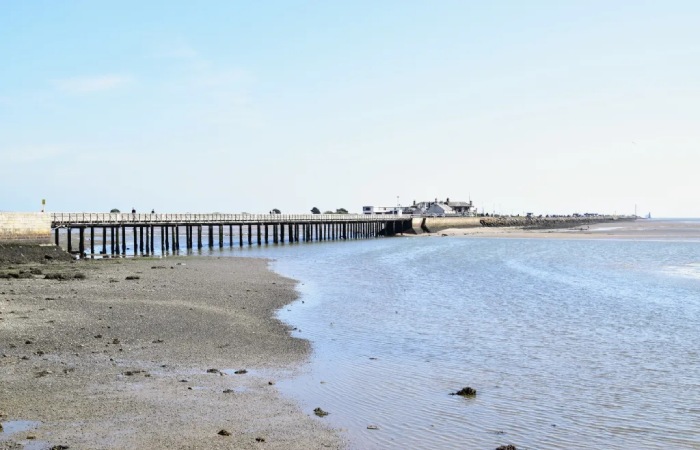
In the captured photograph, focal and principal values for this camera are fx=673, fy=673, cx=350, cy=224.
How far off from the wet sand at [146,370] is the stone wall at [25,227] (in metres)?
17.3

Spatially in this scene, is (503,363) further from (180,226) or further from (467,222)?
(467,222)

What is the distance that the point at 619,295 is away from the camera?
30.9 metres

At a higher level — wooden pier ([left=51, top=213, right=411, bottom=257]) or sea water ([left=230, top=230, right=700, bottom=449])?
wooden pier ([left=51, top=213, right=411, bottom=257])

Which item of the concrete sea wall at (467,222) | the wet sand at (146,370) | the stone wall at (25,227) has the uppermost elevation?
the stone wall at (25,227)

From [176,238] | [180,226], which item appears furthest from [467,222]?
[176,238]

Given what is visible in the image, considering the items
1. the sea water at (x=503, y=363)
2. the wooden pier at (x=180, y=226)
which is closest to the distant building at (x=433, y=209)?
the wooden pier at (x=180, y=226)

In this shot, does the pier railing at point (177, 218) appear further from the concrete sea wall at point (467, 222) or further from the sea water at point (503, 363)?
the sea water at point (503, 363)

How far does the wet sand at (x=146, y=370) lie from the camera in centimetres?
1057

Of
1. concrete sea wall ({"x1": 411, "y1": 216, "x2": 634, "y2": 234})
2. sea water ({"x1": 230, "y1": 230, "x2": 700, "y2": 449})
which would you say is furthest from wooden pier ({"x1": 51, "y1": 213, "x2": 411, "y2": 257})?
sea water ({"x1": 230, "y1": 230, "x2": 700, "y2": 449})

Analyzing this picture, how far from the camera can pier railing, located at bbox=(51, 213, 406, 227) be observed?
51.7 meters

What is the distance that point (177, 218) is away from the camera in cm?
6550

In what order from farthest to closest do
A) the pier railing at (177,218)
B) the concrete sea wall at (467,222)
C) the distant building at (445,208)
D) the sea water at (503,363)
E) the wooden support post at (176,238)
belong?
the distant building at (445,208)
the concrete sea wall at (467,222)
the wooden support post at (176,238)
the pier railing at (177,218)
the sea water at (503,363)

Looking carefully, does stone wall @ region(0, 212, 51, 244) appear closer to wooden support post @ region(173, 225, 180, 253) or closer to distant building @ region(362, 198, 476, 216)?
wooden support post @ region(173, 225, 180, 253)

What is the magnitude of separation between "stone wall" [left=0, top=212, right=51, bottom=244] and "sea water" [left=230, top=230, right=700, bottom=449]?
71.5 feet
